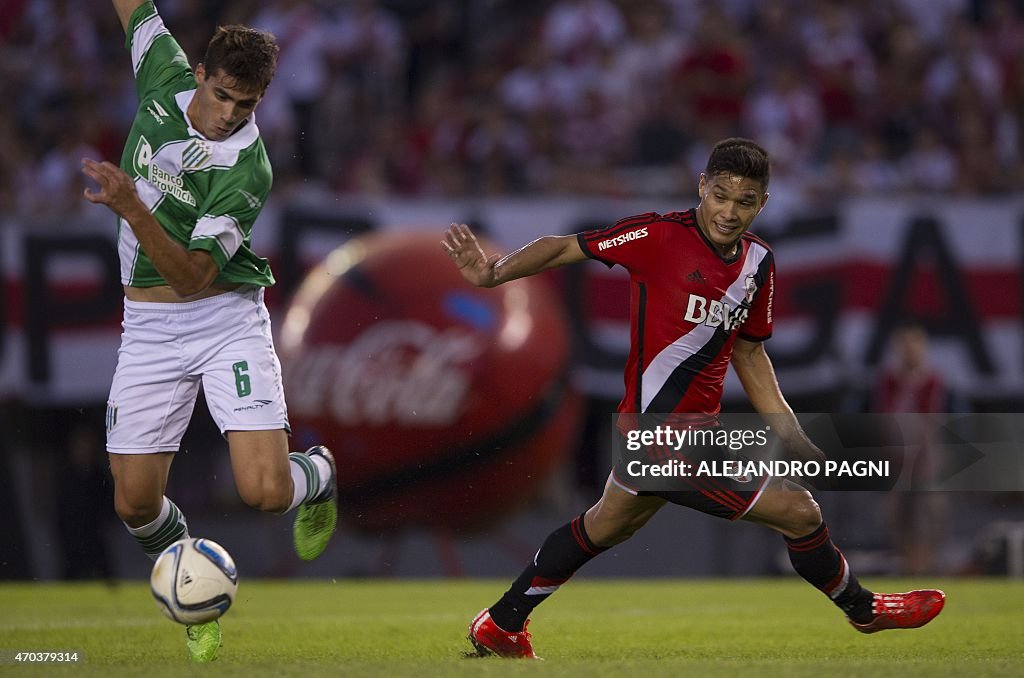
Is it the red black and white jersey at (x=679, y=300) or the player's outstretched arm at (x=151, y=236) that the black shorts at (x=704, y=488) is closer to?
the red black and white jersey at (x=679, y=300)

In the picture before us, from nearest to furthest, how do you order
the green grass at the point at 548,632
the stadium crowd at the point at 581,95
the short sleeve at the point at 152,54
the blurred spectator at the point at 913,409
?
the green grass at the point at 548,632 < the short sleeve at the point at 152,54 < the blurred spectator at the point at 913,409 < the stadium crowd at the point at 581,95

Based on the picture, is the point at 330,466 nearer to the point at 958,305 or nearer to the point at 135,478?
the point at 135,478

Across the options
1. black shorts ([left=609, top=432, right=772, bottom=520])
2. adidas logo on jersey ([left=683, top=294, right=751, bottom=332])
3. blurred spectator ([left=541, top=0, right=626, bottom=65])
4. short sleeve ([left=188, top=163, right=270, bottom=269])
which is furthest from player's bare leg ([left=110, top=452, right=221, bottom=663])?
blurred spectator ([left=541, top=0, right=626, bottom=65])

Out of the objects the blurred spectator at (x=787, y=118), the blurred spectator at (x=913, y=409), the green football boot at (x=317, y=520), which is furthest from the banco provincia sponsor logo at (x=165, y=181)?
the blurred spectator at (x=787, y=118)

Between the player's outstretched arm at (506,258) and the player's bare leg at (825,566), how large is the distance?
4.00 ft

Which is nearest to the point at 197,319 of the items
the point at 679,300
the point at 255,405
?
the point at 255,405

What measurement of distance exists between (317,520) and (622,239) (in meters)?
1.92

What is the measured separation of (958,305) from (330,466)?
23.0 feet

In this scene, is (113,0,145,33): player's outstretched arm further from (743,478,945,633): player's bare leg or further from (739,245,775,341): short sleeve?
(743,478,945,633): player's bare leg

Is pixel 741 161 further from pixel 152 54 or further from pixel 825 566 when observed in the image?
pixel 152 54

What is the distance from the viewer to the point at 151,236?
5.61m

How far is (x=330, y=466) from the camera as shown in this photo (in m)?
6.56

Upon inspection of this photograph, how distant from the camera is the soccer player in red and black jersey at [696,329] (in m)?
5.74

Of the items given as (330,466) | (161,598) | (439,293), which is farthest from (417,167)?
(161,598)
